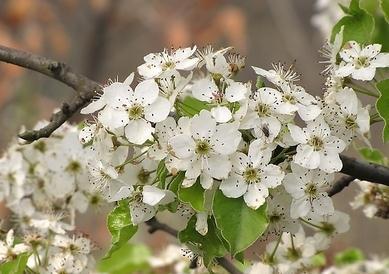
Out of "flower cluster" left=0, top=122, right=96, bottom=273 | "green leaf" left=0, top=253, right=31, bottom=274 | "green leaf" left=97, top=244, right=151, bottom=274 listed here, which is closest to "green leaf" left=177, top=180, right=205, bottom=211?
"green leaf" left=0, top=253, right=31, bottom=274

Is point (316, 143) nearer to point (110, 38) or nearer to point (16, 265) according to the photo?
point (16, 265)

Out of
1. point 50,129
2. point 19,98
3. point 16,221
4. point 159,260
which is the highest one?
point 50,129

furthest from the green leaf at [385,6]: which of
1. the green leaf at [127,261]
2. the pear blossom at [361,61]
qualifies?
the green leaf at [127,261]

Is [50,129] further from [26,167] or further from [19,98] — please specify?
[19,98]

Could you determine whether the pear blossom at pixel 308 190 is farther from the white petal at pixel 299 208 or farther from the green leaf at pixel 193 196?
the green leaf at pixel 193 196

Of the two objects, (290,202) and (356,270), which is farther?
(356,270)

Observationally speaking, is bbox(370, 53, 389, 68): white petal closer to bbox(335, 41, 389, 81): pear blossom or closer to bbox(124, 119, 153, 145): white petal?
bbox(335, 41, 389, 81): pear blossom

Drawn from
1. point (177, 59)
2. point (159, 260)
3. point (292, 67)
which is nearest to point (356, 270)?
point (159, 260)
